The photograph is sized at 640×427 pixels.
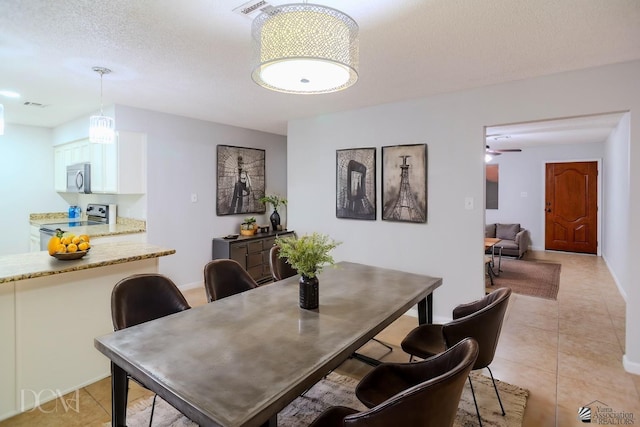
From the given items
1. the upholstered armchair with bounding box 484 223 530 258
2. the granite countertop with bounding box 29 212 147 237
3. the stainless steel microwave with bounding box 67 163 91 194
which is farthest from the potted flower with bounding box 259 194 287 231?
the upholstered armchair with bounding box 484 223 530 258

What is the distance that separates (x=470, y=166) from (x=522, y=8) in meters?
1.69

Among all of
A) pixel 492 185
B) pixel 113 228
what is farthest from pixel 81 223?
pixel 492 185

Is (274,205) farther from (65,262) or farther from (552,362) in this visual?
(552,362)

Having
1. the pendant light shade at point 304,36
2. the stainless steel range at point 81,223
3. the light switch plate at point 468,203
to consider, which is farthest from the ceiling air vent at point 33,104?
the light switch plate at point 468,203

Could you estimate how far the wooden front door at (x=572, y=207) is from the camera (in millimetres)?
7105

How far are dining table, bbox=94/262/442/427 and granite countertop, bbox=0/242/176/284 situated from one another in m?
0.92

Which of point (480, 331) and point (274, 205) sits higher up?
point (274, 205)

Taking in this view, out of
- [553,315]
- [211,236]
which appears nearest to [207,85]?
[211,236]

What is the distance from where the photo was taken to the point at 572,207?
7.29 metres

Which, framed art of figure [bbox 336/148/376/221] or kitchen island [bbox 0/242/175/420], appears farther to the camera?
framed art of figure [bbox 336/148/376/221]

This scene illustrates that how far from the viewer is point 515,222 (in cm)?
788

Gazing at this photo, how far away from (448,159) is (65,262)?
3.39 meters

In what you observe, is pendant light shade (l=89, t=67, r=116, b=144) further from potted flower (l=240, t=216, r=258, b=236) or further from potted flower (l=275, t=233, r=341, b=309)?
potted flower (l=240, t=216, r=258, b=236)

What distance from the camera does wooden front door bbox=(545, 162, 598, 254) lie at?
7105mm
